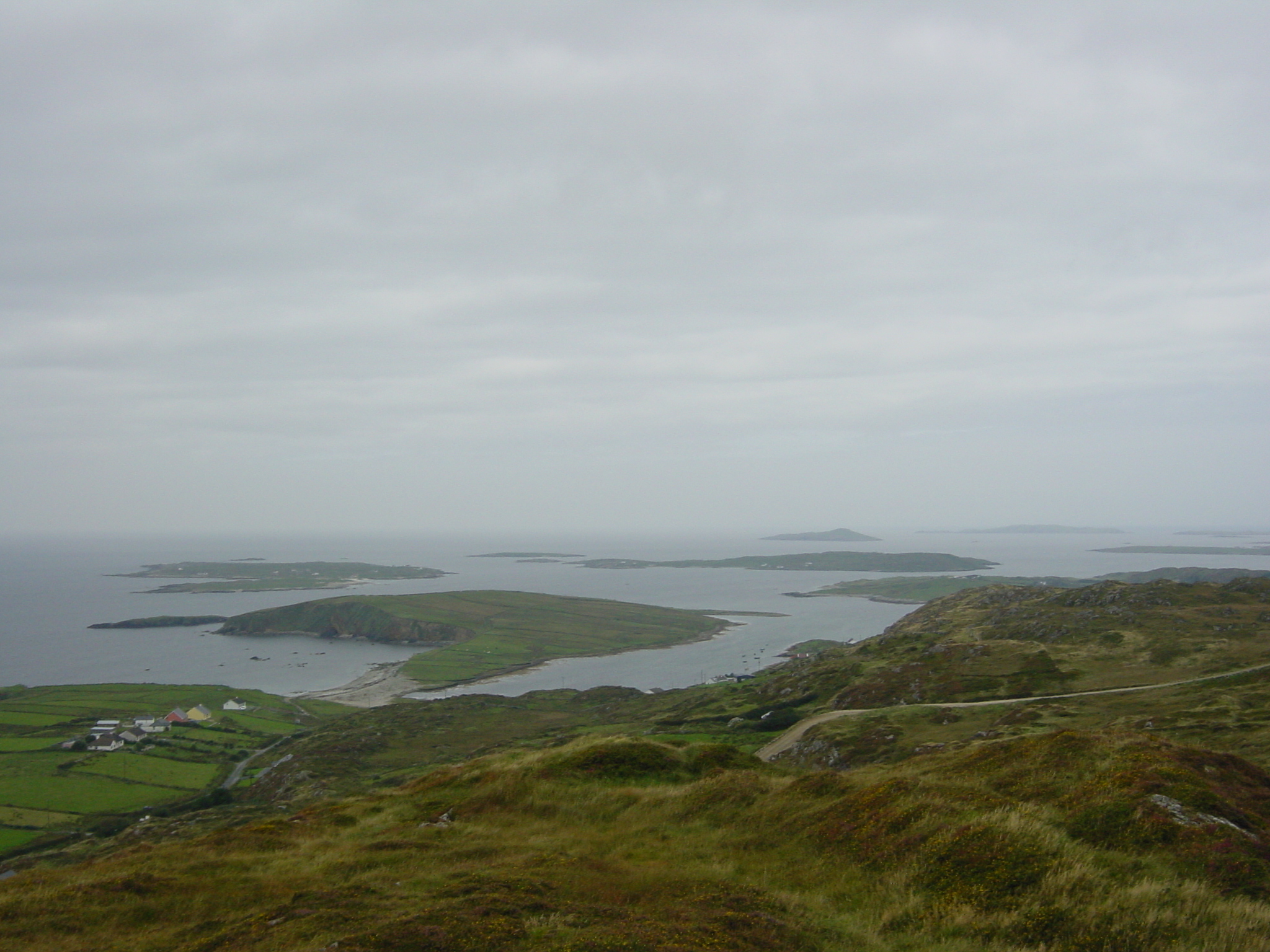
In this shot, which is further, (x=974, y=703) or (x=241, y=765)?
(x=241, y=765)

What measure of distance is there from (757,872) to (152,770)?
99.4 meters

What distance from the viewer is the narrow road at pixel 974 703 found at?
60.3 meters

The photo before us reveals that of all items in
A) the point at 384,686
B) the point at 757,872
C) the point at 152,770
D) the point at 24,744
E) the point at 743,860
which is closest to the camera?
the point at 757,872

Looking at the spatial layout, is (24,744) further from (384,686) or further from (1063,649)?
(1063,649)

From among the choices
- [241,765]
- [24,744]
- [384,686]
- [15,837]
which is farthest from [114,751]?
[384,686]

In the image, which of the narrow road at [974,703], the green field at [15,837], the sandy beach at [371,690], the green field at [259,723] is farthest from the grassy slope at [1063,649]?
the green field at [15,837]

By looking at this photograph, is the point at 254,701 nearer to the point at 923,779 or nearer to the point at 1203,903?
the point at 923,779

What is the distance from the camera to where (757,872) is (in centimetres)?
1972

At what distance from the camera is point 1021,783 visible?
2334cm

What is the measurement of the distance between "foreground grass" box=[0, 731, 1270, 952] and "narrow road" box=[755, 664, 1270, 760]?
34.5m

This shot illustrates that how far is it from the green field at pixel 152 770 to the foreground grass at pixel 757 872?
7169cm

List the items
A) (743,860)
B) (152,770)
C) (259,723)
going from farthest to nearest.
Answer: (259,723)
(152,770)
(743,860)

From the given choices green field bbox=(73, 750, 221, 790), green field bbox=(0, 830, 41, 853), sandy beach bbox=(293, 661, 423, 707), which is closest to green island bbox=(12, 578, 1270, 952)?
green field bbox=(0, 830, 41, 853)

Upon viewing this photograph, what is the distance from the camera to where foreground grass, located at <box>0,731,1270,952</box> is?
1399 centimetres
